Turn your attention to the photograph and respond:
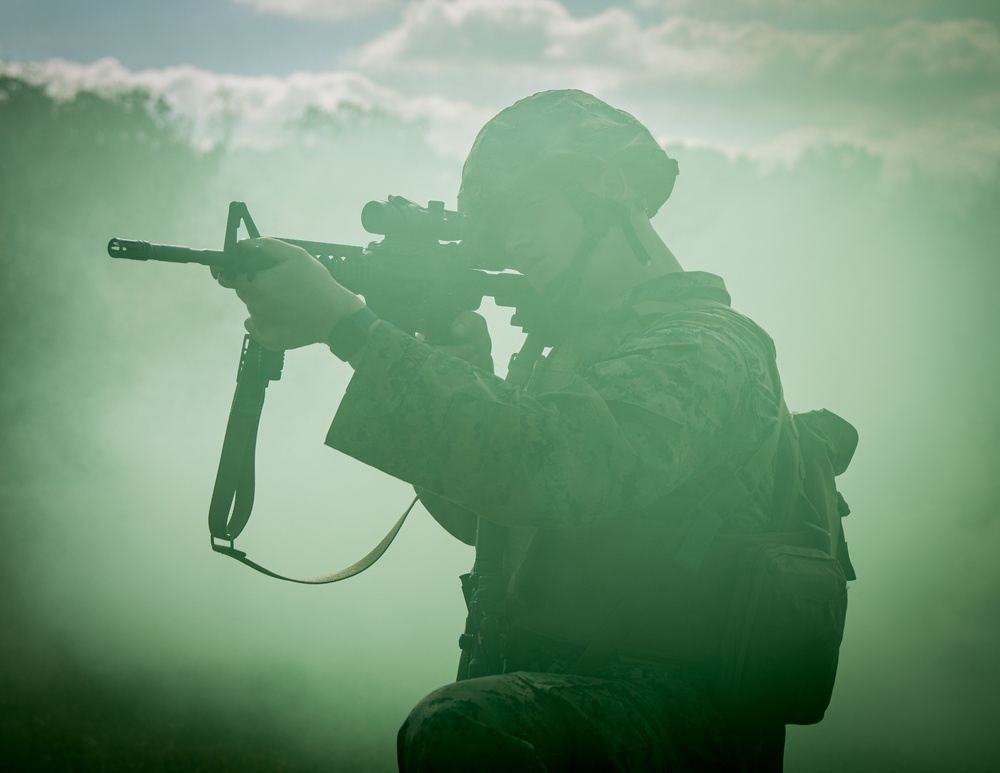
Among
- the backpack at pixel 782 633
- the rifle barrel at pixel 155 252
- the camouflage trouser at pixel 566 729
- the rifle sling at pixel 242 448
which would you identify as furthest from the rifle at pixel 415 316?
the backpack at pixel 782 633

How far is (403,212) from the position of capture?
7.32 ft

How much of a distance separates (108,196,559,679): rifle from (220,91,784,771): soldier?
0.31 ft

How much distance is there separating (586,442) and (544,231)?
714mm

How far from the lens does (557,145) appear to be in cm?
196

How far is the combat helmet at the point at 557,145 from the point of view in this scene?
1.97 meters

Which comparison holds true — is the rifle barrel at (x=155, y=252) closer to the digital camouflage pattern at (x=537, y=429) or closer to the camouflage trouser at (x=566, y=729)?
the digital camouflage pattern at (x=537, y=429)

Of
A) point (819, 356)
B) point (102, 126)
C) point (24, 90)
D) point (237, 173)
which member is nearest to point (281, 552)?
point (237, 173)

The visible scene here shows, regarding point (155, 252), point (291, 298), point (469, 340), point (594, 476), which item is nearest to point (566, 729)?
point (594, 476)

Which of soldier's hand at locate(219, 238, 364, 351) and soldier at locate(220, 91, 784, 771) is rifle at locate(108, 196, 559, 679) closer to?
soldier at locate(220, 91, 784, 771)

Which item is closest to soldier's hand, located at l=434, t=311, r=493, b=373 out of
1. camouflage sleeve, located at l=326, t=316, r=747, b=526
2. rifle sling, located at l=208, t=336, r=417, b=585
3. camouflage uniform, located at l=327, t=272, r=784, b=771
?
rifle sling, located at l=208, t=336, r=417, b=585

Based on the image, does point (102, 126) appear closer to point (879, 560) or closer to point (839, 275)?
point (839, 275)

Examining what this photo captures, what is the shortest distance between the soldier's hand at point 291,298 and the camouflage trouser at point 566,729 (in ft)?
2.14

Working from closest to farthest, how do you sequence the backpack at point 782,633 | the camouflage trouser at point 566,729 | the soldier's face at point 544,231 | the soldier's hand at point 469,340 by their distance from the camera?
the camouflage trouser at point 566,729, the backpack at point 782,633, the soldier's face at point 544,231, the soldier's hand at point 469,340

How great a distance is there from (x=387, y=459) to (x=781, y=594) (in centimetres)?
77
